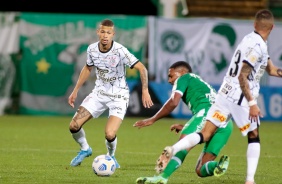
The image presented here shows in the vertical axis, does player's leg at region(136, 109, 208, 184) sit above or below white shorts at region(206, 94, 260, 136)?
below

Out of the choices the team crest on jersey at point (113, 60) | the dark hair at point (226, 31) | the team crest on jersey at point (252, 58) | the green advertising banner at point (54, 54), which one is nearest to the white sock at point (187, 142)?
the team crest on jersey at point (252, 58)

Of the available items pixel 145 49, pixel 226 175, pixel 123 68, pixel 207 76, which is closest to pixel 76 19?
pixel 145 49

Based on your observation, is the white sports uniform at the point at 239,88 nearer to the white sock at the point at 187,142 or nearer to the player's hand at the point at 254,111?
the player's hand at the point at 254,111

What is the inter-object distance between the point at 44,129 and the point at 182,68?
923 cm

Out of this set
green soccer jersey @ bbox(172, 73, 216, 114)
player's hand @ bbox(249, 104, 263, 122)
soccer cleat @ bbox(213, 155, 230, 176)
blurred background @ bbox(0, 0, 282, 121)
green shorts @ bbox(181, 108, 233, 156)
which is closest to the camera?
player's hand @ bbox(249, 104, 263, 122)

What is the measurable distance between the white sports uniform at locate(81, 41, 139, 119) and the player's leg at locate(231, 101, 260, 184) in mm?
2878

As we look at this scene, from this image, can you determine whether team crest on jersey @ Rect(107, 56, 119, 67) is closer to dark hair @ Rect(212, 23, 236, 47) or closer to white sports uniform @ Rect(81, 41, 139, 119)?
white sports uniform @ Rect(81, 41, 139, 119)

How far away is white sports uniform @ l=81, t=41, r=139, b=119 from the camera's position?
12094 mm

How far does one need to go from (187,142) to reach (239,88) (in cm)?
91

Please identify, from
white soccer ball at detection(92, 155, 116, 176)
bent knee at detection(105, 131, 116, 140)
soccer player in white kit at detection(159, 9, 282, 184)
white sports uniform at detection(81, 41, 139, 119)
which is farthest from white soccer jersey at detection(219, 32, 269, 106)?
white sports uniform at detection(81, 41, 139, 119)

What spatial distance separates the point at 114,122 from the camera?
1195 cm

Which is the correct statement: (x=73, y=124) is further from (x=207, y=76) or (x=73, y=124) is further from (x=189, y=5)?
(x=189, y=5)

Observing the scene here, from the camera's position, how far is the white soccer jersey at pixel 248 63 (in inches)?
372

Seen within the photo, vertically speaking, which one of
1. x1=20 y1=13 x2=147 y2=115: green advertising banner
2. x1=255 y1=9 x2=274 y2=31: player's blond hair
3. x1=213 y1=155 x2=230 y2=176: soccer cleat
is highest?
x1=255 y1=9 x2=274 y2=31: player's blond hair
